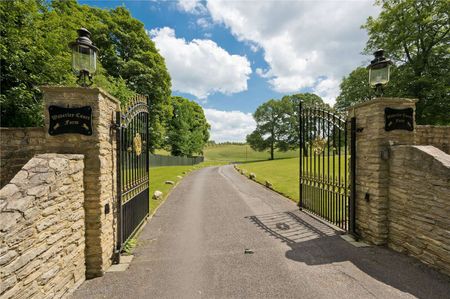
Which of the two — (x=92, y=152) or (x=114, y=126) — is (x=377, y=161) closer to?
(x=114, y=126)

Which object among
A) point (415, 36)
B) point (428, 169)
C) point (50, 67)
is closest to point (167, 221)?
point (428, 169)

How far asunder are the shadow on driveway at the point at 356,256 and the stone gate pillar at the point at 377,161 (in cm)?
49

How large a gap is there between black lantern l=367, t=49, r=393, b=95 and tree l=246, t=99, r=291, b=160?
44.1 metres

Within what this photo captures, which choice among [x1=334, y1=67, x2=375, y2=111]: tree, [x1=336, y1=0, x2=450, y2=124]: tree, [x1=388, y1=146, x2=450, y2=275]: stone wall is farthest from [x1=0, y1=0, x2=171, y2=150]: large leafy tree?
[x1=334, y1=67, x2=375, y2=111]: tree

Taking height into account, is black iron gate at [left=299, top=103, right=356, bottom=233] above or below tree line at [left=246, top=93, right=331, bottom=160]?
below

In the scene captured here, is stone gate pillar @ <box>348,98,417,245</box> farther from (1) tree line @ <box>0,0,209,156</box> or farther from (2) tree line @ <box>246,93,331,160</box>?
(2) tree line @ <box>246,93,331,160</box>

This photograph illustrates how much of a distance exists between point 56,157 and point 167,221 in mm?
4371

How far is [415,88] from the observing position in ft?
51.4

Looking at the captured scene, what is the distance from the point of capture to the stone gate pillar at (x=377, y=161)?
16.6 ft

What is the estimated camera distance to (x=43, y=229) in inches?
121

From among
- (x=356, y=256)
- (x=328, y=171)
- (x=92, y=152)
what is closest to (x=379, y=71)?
(x=328, y=171)

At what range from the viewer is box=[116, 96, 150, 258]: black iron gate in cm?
499

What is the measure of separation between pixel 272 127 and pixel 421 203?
47.6m

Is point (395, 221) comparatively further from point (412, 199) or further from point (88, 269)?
point (88, 269)
